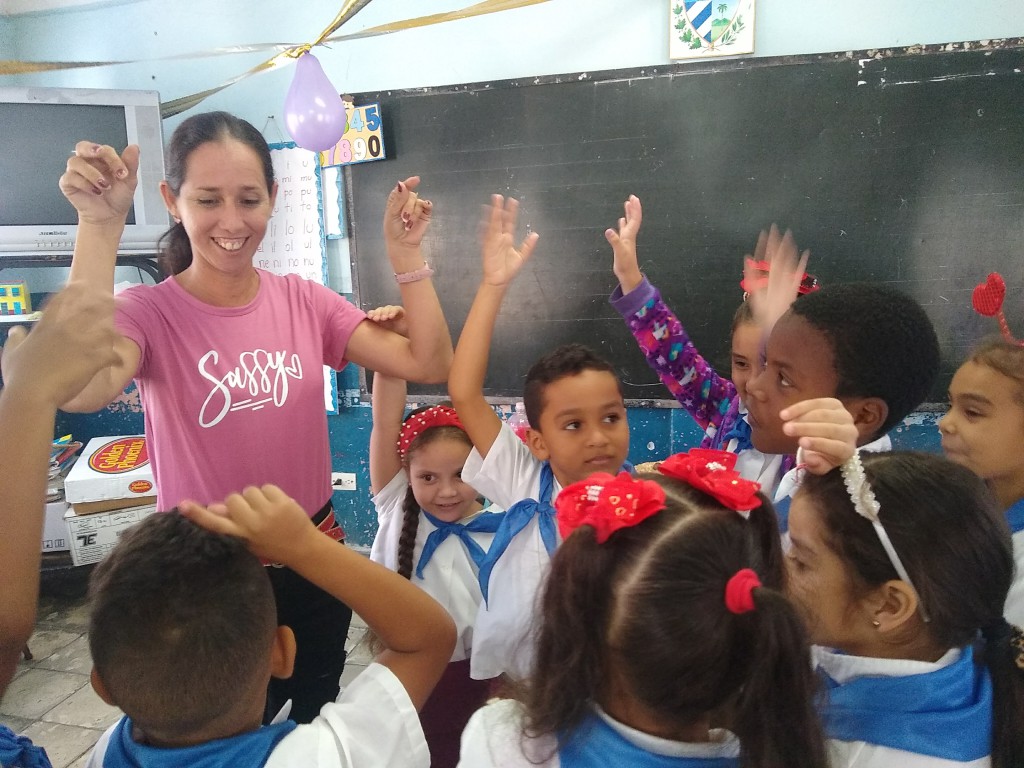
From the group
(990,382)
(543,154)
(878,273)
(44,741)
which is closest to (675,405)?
(878,273)

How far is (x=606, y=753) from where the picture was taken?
26.6 inches

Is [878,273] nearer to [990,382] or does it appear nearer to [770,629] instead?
[990,382]

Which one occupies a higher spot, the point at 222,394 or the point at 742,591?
the point at 222,394

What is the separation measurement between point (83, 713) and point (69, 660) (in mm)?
394

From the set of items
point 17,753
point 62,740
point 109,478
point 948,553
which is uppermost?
point 948,553

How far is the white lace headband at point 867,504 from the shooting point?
0.77 meters

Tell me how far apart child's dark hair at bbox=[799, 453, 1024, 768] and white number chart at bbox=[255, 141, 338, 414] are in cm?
239

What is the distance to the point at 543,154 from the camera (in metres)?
2.48

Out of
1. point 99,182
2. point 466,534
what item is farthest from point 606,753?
point 99,182

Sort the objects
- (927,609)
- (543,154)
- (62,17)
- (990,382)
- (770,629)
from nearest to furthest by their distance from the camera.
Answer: (770,629)
(927,609)
(990,382)
(543,154)
(62,17)

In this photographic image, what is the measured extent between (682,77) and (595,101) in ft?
1.02

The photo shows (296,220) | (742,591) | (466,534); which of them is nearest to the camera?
(742,591)

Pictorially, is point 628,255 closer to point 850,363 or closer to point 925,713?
point 850,363

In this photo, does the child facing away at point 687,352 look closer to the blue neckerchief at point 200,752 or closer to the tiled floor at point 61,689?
the blue neckerchief at point 200,752
